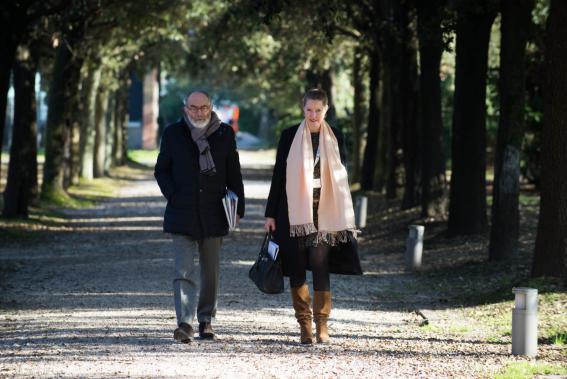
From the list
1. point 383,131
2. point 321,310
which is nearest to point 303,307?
point 321,310

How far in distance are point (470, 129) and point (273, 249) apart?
10.6 m

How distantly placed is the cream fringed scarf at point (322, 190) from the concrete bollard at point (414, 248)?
7.97 meters

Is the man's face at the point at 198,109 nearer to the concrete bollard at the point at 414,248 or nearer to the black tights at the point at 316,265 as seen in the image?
the black tights at the point at 316,265

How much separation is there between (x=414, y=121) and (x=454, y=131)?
6.72 metres

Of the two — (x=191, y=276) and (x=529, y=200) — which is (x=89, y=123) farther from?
(x=191, y=276)

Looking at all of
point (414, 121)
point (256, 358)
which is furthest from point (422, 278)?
point (414, 121)

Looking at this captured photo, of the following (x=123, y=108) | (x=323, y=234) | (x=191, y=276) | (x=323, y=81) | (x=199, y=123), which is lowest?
(x=191, y=276)

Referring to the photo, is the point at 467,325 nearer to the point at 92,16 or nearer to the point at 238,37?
the point at 92,16

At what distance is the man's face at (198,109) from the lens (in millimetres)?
10055

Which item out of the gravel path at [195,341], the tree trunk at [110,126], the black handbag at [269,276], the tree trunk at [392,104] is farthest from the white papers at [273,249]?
the tree trunk at [110,126]

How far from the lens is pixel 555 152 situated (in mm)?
13344

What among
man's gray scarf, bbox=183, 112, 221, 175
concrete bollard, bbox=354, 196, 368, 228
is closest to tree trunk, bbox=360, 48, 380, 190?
concrete bollard, bbox=354, 196, 368, 228

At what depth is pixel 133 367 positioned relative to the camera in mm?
8852

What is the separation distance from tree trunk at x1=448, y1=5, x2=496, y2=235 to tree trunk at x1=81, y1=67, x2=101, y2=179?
19605 mm
